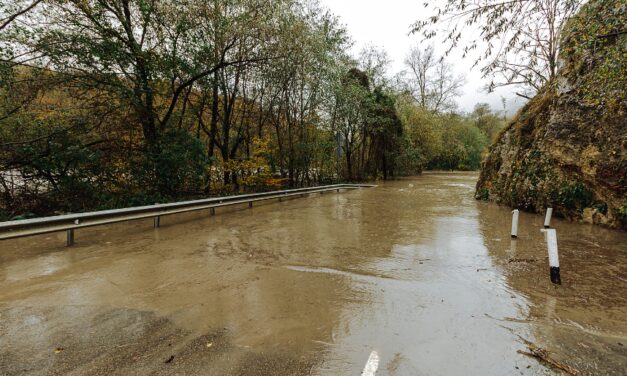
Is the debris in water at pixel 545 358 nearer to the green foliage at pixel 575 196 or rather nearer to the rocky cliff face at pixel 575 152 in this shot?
the rocky cliff face at pixel 575 152

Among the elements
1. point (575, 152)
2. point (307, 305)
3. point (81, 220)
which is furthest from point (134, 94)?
point (575, 152)

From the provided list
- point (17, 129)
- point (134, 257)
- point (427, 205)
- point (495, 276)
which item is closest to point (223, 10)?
point (17, 129)

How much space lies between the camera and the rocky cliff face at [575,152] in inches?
301

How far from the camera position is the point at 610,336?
2809mm

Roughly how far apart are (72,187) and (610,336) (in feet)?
36.4

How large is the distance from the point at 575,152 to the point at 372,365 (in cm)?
1019

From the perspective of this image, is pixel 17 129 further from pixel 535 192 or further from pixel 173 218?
pixel 535 192

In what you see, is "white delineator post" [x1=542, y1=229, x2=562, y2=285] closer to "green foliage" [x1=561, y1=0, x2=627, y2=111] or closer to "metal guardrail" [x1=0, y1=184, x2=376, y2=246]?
"green foliage" [x1=561, y1=0, x2=627, y2=111]

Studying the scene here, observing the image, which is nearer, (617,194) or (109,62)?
(617,194)

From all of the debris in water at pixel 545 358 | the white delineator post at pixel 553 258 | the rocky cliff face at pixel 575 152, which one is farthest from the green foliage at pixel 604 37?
the debris in water at pixel 545 358

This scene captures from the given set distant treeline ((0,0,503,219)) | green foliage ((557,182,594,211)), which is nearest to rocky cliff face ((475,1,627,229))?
green foliage ((557,182,594,211))

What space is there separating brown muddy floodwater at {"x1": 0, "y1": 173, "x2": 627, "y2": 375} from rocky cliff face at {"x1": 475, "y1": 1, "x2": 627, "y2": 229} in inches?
79.8

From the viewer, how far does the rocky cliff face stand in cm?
763

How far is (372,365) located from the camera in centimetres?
233
